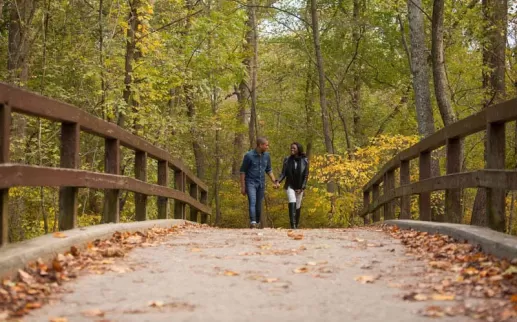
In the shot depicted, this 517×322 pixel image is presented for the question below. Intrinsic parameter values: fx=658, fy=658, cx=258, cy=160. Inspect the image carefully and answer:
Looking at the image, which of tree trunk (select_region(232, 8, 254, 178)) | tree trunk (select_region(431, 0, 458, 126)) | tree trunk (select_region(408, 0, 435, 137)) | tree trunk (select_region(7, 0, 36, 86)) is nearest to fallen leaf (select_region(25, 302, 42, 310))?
tree trunk (select_region(7, 0, 36, 86))

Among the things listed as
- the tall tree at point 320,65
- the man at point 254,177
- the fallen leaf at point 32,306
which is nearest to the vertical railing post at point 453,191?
the fallen leaf at point 32,306

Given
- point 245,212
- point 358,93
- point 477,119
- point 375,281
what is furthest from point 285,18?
point 375,281

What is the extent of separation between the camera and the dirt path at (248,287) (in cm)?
383

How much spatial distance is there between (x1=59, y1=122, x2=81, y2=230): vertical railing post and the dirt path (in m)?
0.70

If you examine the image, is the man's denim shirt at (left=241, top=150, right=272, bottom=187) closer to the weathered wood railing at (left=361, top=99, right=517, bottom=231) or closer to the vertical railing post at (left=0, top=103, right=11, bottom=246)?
the weathered wood railing at (left=361, top=99, right=517, bottom=231)

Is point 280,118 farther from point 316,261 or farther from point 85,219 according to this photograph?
point 316,261

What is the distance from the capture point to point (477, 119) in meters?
6.36

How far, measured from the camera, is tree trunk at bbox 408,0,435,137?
53.0ft

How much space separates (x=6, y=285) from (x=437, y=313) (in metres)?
2.66

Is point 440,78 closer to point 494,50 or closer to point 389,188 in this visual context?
point 389,188

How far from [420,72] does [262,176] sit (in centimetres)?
525

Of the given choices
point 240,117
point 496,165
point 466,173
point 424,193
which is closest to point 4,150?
point 496,165

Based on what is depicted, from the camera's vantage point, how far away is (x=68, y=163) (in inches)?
245

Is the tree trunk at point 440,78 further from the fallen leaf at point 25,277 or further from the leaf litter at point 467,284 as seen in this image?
the fallen leaf at point 25,277
